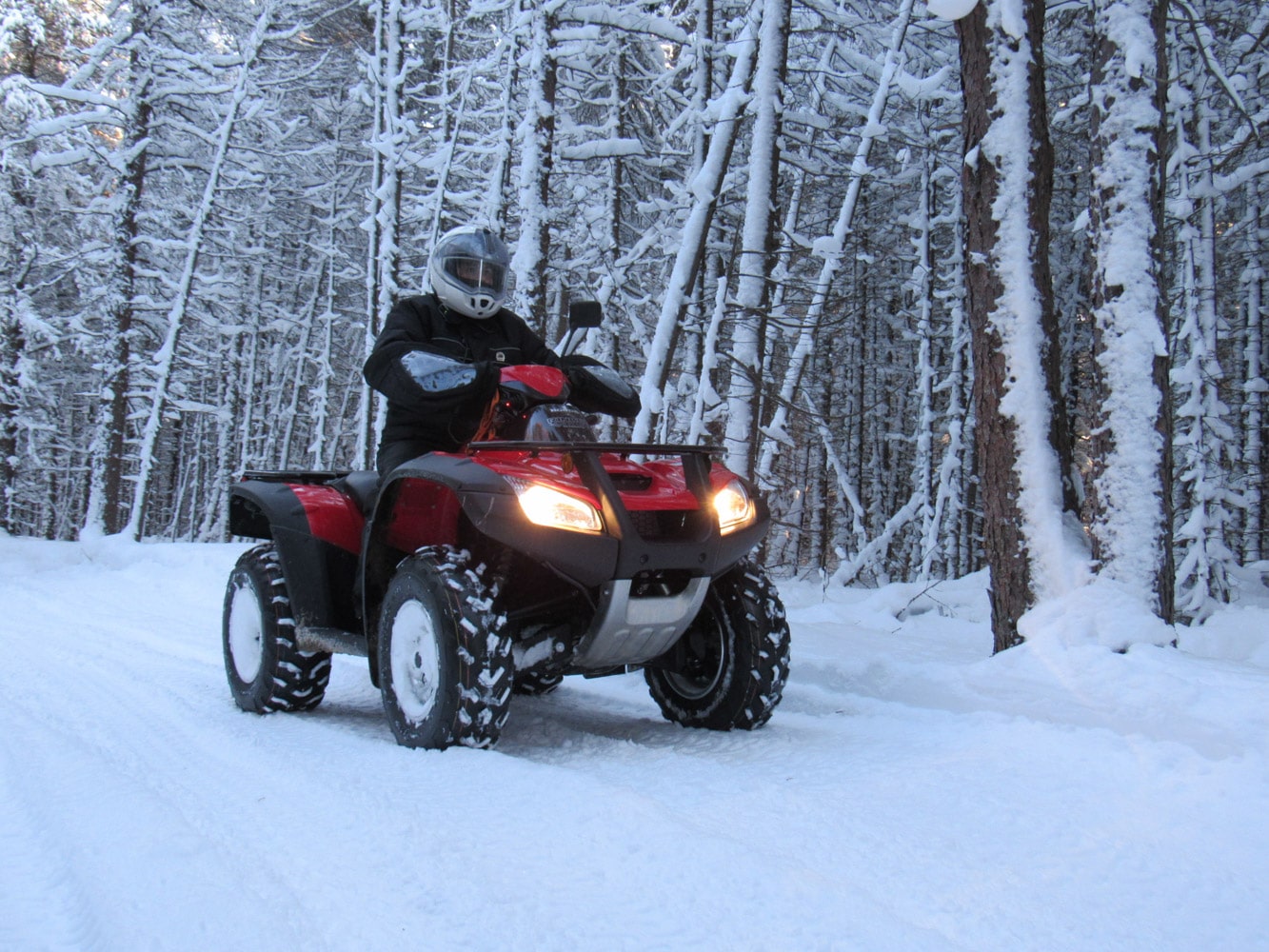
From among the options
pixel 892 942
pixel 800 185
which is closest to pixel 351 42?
pixel 800 185

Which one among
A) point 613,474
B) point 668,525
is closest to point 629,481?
point 613,474

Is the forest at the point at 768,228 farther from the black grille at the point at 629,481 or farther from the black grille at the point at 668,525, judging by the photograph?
the black grille at the point at 629,481

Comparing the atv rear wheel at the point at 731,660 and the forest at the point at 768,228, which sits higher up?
the forest at the point at 768,228

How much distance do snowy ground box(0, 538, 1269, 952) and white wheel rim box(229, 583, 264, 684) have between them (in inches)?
9.9

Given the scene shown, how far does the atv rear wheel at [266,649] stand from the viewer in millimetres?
4098

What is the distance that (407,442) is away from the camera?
4.06 m

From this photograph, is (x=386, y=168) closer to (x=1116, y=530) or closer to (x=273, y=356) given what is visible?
(x=273, y=356)

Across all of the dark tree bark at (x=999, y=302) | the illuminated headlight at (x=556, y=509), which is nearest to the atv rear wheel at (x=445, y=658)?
the illuminated headlight at (x=556, y=509)

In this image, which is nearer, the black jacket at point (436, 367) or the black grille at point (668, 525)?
the black grille at point (668, 525)

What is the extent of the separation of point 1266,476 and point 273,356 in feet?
91.2

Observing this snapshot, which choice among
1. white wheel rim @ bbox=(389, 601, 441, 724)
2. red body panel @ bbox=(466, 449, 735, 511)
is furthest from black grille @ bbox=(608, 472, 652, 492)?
white wheel rim @ bbox=(389, 601, 441, 724)

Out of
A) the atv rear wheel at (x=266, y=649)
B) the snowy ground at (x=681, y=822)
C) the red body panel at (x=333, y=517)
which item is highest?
the red body panel at (x=333, y=517)

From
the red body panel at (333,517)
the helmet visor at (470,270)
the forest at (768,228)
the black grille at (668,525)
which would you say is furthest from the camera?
the forest at (768,228)

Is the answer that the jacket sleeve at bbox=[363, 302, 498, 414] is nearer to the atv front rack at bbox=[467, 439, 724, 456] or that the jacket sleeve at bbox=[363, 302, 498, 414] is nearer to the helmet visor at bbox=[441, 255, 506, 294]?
the atv front rack at bbox=[467, 439, 724, 456]
